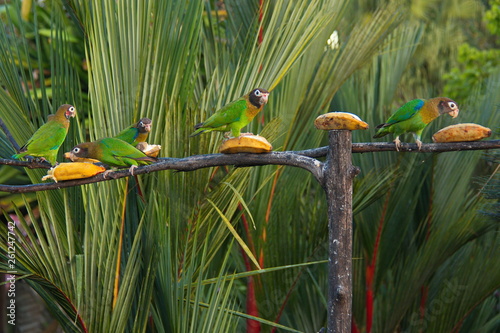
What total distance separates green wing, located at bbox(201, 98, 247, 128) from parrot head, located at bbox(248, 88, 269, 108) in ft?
0.10

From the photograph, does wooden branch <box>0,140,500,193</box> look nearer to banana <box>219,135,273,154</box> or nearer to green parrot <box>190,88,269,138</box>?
banana <box>219,135,273,154</box>

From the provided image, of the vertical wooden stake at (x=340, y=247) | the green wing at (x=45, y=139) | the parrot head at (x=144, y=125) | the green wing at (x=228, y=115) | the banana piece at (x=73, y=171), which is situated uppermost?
the green wing at (x=228, y=115)

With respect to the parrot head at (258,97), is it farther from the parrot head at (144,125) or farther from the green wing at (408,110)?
the green wing at (408,110)

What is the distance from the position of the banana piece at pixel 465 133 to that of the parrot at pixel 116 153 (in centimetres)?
88

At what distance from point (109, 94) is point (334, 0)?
41.0 inches

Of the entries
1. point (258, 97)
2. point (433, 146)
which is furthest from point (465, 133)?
point (258, 97)

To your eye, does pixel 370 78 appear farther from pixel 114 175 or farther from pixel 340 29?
pixel 114 175

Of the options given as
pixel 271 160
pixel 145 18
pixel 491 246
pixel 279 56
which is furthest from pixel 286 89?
pixel 491 246

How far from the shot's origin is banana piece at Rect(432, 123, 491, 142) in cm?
180

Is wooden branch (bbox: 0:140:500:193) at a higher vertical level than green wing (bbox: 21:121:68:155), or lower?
lower

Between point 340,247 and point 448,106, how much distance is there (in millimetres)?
724

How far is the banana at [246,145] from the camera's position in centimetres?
186

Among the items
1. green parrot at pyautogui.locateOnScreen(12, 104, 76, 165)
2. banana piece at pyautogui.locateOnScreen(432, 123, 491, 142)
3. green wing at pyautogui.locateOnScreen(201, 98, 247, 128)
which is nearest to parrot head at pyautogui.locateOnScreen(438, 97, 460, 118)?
banana piece at pyautogui.locateOnScreen(432, 123, 491, 142)

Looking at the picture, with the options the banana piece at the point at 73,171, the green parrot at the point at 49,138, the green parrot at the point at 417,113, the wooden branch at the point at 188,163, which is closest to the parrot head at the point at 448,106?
the green parrot at the point at 417,113
